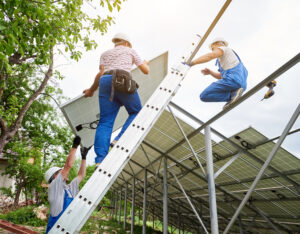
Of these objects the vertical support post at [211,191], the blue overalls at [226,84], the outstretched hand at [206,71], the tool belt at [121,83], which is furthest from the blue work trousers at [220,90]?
the tool belt at [121,83]

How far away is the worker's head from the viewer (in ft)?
10.4

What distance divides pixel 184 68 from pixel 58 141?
48.4ft

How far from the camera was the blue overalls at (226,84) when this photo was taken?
4.12 m

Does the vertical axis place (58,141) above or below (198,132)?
above

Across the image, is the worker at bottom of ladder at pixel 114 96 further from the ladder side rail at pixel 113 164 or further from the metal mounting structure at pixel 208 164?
the ladder side rail at pixel 113 164

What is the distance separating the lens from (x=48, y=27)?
15.1ft

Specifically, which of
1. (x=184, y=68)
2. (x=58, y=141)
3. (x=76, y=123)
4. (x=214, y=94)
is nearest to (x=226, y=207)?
(x=214, y=94)

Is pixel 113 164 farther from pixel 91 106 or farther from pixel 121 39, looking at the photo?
pixel 91 106

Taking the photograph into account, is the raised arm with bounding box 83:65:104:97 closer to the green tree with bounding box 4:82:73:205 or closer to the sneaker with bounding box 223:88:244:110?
the sneaker with bounding box 223:88:244:110

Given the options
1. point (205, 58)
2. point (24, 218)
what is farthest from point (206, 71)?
point (24, 218)

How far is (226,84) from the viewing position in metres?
4.14

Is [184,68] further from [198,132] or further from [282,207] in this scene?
[282,207]

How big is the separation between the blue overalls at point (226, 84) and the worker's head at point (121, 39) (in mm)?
1764

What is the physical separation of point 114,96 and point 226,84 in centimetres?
212
